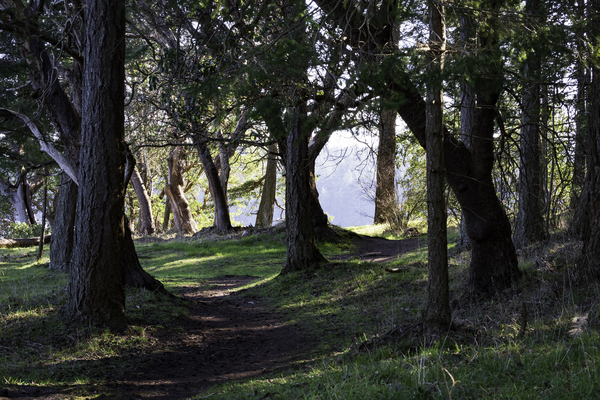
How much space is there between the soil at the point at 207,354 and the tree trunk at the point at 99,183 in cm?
99

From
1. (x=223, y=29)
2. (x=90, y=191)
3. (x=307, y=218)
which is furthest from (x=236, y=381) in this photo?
(x=307, y=218)

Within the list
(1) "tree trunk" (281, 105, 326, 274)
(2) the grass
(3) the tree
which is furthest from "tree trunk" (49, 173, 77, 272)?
(3) the tree

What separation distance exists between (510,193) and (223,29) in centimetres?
499

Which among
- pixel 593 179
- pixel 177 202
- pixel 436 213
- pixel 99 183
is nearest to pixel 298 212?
pixel 99 183

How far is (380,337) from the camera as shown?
4.90 metres

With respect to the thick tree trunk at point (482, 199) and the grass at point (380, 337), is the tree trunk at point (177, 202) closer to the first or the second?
the grass at point (380, 337)

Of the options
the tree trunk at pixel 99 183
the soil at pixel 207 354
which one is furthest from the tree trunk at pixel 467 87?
the tree trunk at pixel 99 183

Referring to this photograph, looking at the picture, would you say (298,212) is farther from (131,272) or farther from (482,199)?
(482,199)

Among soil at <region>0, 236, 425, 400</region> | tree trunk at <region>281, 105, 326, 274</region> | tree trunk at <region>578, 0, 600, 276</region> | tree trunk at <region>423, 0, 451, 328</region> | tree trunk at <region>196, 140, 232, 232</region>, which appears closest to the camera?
soil at <region>0, 236, 425, 400</region>

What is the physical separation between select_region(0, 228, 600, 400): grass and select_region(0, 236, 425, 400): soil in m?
0.21

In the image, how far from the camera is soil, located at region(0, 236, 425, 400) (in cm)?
441

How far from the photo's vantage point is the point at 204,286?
35.3 ft

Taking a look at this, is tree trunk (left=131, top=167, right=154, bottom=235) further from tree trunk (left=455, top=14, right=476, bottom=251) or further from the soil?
tree trunk (left=455, top=14, right=476, bottom=251)

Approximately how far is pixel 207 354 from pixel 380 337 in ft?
7.99
